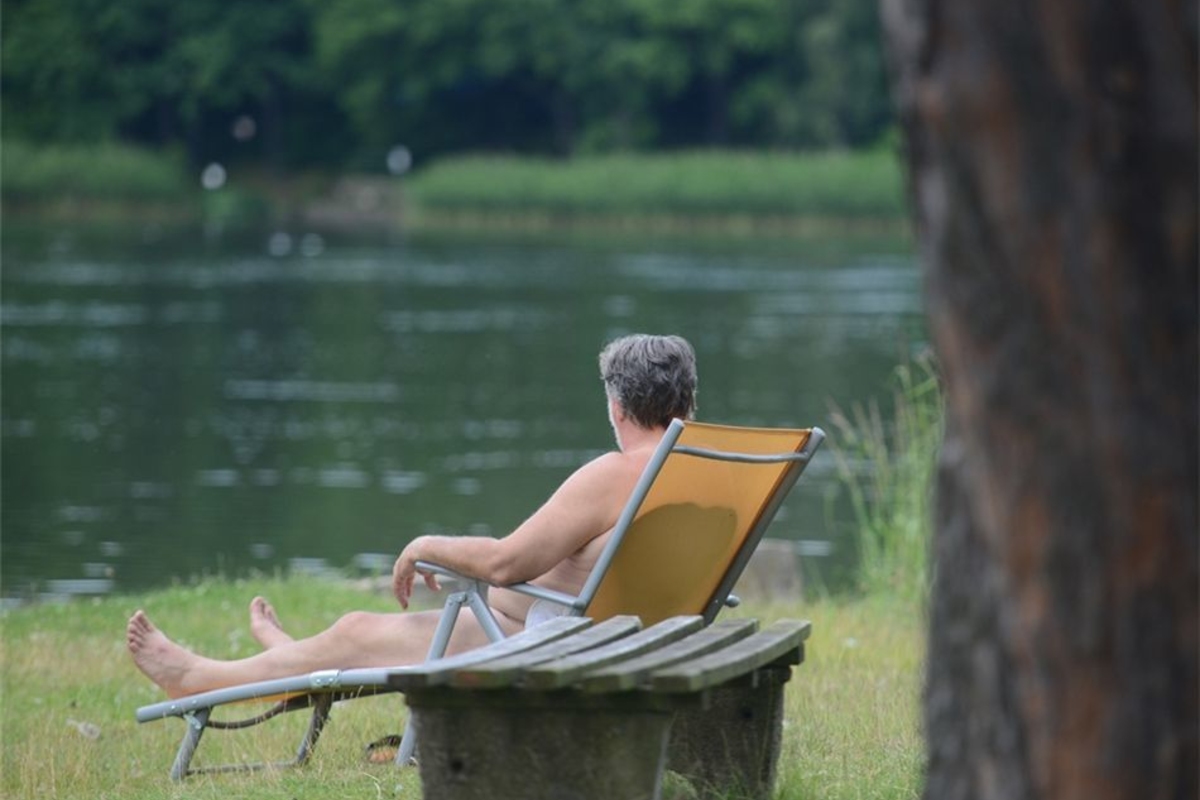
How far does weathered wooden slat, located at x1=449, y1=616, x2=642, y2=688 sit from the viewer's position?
3.32 meters

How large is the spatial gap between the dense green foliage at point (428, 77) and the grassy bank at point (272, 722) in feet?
165

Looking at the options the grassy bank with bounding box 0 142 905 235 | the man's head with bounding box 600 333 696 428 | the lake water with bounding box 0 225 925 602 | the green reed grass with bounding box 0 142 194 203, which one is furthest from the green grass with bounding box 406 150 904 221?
the man's head with bounding box 600 333 696 428

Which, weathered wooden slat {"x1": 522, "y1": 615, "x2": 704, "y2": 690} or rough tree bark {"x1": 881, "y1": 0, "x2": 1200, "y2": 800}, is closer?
rough tree bark {"x1": 881, "y1": 0, "x2": 1200, "y2": 800}

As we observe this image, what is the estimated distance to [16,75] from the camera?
64.6 meters

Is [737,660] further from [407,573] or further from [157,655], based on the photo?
[157,655]

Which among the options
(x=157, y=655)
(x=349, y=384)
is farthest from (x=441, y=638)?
(x=349, y=384)

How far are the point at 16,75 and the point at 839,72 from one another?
23.8m

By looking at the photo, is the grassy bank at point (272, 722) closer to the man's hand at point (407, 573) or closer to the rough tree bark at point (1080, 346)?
the man's hand at point (407, 573)

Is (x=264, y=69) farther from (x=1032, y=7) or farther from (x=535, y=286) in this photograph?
(x=1032, y=7)

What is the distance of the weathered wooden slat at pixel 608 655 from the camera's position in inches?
131

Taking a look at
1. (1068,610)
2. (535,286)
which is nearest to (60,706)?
(1068,610)

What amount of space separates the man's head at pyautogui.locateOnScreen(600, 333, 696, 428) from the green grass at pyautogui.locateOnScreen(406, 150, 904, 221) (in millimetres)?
40563

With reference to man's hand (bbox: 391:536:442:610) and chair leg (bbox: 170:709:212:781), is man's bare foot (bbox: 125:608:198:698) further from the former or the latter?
man's hand (bbox: 391:536:442:610)

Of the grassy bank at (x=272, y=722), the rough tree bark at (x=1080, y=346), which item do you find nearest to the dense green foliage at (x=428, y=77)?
the grassy bank at (x=272, y=722)
